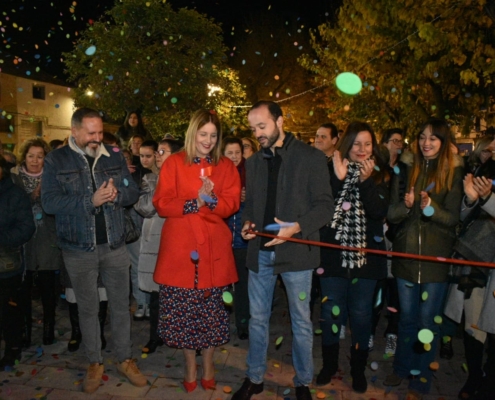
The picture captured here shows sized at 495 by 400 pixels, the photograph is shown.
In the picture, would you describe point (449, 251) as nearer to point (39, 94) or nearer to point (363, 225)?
point (363, 225)

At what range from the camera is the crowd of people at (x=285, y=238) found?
3660 millimetres

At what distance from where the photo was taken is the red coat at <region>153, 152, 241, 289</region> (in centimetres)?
382

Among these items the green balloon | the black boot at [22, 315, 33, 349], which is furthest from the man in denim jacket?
the green balloon

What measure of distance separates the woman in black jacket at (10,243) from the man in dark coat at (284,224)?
6.82 ft

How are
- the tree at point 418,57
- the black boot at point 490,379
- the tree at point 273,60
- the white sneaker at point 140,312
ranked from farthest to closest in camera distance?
1. the tree at point 273,60
2. the tree at point 418,57
3. the white sneaker at point 140,312
4. the black boot at point 490,379

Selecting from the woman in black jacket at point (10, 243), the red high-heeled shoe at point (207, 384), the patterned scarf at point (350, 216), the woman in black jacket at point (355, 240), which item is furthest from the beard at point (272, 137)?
the woman in black jacket at point (10, 243)

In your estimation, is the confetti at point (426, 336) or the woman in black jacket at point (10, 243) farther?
the woman in black jacket at point (10, 243)

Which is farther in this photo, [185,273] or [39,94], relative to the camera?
[39,94]

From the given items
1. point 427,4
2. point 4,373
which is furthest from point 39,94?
point 4,373

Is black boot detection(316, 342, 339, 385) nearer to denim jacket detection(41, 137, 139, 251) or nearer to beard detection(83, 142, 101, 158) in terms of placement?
denim jacket detection(41, 137, 139, 251)

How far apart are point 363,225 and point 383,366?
1507 millimetres

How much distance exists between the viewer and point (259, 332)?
3.83 metres

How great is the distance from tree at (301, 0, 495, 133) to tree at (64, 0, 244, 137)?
17.6 feet

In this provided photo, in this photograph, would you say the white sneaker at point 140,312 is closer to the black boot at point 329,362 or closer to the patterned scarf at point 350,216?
the black boot at point 329,362
